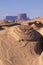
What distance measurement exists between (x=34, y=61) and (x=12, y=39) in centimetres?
180

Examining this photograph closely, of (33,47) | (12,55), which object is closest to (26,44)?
(33,47)

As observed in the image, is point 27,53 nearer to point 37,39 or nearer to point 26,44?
point 26,44

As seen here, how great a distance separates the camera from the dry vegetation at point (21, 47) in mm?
9991

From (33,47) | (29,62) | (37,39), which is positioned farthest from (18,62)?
(37,39)

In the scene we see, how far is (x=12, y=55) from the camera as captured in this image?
10.3m

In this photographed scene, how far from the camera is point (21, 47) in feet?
35.5

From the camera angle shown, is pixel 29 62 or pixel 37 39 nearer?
pixel 29 62

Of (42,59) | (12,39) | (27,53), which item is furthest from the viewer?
(12,39)

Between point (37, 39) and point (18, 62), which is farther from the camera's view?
point (37, 39)

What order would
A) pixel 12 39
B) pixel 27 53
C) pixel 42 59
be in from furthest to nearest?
pixel 12 39
pixel 27 53
pixel 42 59

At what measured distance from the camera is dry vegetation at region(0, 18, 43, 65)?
9991 mm

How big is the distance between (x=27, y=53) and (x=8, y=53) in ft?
2.77

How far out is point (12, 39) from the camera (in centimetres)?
1128

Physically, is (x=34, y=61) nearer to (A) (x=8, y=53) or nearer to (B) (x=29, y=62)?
(B) (x=29, y=62)
